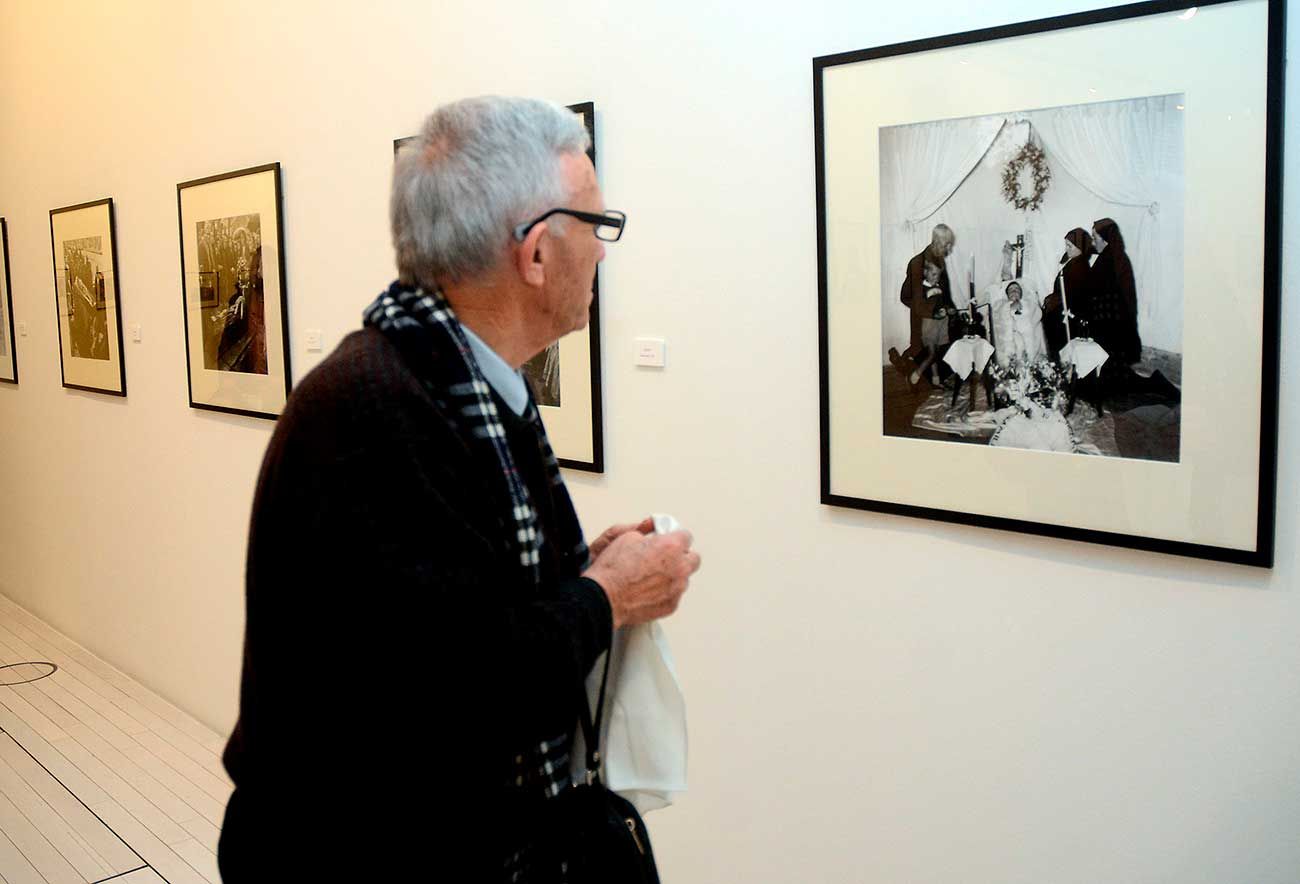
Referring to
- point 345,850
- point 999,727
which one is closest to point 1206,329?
point 999,727

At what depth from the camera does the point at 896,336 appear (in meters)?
2.75

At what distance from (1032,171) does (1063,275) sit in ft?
0.75

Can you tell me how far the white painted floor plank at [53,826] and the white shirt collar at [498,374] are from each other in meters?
3.36

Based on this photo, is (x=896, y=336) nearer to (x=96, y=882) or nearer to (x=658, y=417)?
(x=658, y=417)

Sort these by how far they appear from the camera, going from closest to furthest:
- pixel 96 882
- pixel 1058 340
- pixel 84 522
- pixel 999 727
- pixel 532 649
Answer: pixel 532 649 → pixel 1058 340 → pixel 999 727 → pixel 96 882 → pixel 84 522

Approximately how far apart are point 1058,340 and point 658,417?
4.16ft

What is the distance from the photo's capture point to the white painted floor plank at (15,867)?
4219 millimetres

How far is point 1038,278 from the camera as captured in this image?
8.09 feet

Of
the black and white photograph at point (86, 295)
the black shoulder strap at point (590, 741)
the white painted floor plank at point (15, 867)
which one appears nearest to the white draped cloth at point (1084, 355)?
the black shoulder strap at point (590, 741)

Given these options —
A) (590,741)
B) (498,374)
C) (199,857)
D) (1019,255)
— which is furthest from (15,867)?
(1019,255)

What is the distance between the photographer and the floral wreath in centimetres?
245

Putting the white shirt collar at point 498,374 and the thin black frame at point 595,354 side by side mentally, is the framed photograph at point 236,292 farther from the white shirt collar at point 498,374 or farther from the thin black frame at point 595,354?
the white shirt collar at point 498,374

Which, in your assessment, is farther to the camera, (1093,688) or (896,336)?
(896,336)

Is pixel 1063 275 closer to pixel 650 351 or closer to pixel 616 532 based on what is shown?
pixel 616 532
